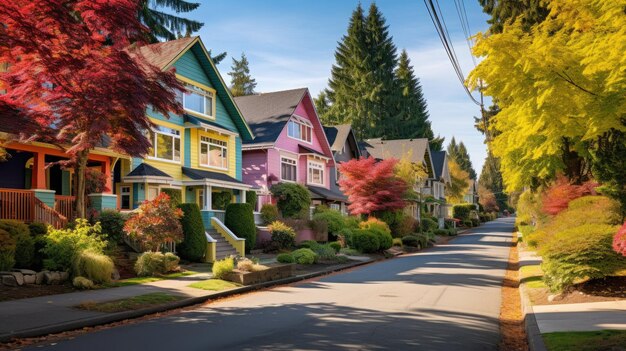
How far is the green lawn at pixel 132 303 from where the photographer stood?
1132 centimetres

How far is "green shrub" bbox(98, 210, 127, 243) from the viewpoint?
19.1m

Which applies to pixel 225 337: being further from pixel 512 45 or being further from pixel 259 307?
pixel 512 45

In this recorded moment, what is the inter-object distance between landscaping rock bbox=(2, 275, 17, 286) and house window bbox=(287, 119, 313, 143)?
87.3 feet

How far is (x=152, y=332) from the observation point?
9.51 m

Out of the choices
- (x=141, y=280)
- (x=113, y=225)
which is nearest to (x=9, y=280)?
(x=141, y=280)

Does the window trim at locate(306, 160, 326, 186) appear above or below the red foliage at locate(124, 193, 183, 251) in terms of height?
above

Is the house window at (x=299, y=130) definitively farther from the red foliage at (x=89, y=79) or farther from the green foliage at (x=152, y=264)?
the red foliage at (x=89, y=79)

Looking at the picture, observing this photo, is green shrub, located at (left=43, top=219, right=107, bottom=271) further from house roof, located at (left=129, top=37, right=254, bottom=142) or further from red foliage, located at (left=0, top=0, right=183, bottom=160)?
house roof, located at (left=129, top=37, right=254, bottom=142)

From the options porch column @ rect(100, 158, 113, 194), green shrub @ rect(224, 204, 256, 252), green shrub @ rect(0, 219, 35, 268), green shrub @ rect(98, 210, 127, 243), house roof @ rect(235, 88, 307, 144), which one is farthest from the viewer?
house roof @ rect(235, 88, 307, 144)

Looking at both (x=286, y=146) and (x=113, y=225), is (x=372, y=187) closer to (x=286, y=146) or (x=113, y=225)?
(x=286, y=146)

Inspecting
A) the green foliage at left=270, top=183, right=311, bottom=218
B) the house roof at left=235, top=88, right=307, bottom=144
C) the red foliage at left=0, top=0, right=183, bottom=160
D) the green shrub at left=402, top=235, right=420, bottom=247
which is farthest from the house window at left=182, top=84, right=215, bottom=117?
the green shrub at left=402, top=235, right=420, bottom=247

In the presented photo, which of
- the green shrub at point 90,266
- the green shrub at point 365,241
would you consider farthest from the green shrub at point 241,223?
the green shrub at point 90,266

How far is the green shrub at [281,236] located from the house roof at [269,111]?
9.28m

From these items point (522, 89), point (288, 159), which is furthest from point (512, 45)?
point (288, 159)
